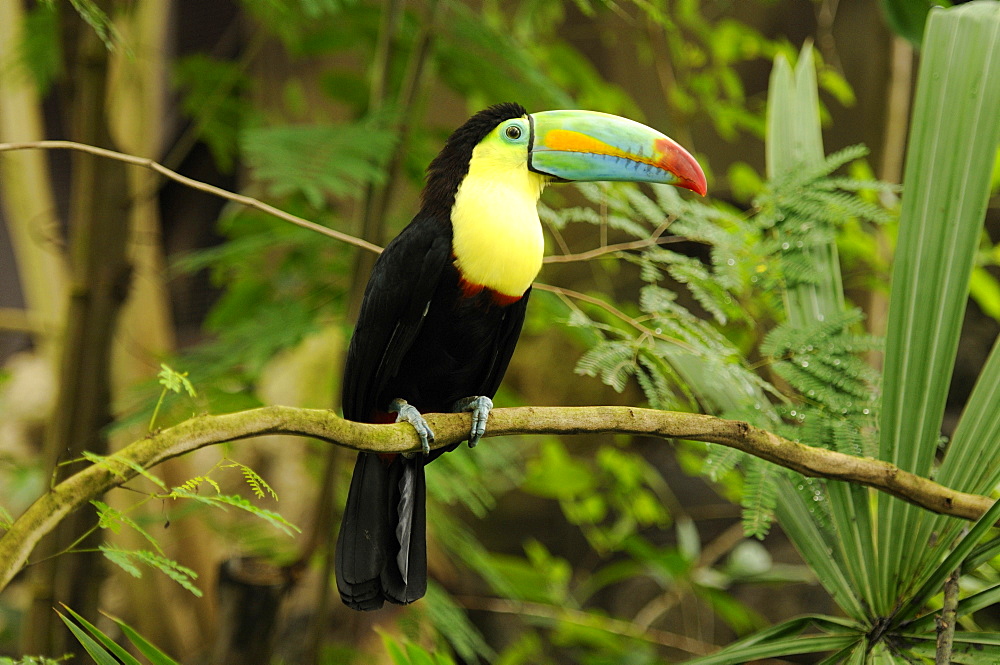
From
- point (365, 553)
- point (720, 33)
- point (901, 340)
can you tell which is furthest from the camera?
point (720, 33)

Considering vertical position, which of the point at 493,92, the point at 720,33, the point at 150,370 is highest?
the point at 720,33

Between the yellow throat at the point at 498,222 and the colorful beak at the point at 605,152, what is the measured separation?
38 millimetres

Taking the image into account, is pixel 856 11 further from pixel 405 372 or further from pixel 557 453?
pixel 405 372

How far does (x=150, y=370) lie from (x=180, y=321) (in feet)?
5.10

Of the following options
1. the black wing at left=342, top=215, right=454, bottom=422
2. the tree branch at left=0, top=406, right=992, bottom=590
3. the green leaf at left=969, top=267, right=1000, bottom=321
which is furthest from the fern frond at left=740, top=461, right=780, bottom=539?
the green leaf at left=969, top=267, right=1000, bottom=321

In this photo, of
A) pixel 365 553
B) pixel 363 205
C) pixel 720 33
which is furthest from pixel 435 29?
pixel 365 553

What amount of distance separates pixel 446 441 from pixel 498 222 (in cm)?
30

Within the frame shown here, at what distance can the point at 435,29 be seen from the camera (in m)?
1.79

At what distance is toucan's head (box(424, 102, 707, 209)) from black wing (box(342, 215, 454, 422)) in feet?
0.21

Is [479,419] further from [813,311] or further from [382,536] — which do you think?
[813,311]

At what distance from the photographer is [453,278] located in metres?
1.16

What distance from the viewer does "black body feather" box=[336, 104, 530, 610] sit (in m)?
1.10

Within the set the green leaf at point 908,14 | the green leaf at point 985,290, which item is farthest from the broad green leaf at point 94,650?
the green leaf at point 985,290

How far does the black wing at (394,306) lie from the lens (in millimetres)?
1151
